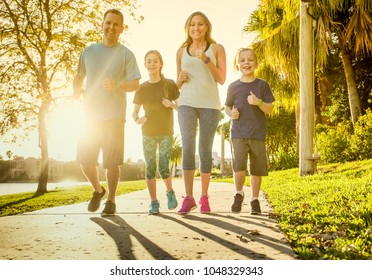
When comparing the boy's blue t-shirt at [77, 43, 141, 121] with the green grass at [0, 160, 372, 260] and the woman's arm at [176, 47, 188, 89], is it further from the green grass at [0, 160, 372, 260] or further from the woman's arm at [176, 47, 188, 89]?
the green grass at [0, 160, 372, 260]

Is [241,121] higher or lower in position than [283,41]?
lower

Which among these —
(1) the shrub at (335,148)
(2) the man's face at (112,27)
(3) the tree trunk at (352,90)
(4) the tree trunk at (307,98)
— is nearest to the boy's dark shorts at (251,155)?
(2) the man's face at (112,27)

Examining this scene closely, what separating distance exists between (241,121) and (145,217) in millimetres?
1111

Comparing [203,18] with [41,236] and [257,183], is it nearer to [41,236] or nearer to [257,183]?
[257,183]

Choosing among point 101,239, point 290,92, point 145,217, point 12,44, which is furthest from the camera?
point 290,92

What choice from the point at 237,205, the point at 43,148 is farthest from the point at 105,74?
the point at 43,148

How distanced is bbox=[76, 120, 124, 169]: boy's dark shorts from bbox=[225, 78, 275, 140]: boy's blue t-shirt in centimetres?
95

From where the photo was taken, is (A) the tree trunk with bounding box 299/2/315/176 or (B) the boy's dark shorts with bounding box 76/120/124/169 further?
(A) the tree trunk with bounding box 299/2/315/176

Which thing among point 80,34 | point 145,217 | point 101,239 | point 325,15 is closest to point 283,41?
point 325,15

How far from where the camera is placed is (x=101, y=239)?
2.86m

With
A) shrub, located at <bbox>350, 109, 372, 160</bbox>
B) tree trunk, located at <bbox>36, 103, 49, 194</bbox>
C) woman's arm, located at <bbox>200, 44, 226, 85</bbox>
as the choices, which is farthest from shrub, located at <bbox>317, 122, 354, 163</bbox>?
woman's arm, located at <bbox>200, 44, 226, 85</bbox>

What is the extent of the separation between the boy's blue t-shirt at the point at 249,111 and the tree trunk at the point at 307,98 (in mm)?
4426

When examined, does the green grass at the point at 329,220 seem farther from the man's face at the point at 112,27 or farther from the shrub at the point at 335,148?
the shrub at the point at 335,148

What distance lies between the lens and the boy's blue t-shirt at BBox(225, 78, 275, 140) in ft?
12.5
